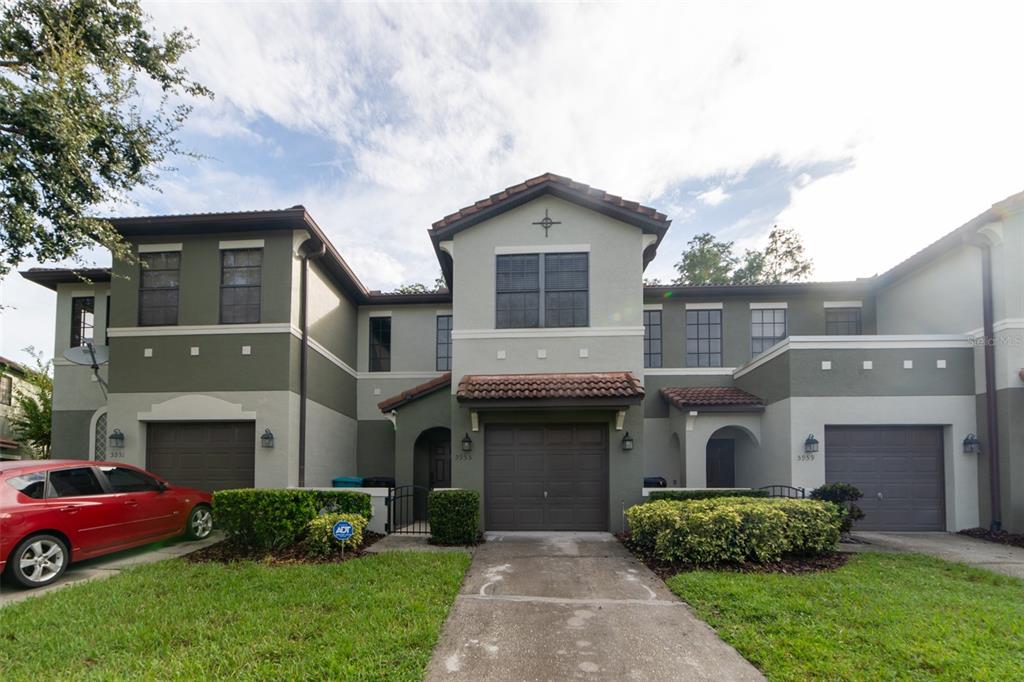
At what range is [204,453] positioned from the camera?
11.8 meters

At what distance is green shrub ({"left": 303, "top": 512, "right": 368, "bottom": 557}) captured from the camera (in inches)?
334

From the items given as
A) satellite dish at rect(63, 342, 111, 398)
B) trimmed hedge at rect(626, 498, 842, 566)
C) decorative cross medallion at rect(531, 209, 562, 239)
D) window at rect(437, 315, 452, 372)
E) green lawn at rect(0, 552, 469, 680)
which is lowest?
green lawn at rect(0, 552, 469, 680)

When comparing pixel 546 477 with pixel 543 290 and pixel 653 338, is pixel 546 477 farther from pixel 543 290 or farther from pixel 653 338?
pixel 653 338

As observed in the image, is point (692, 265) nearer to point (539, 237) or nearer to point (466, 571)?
point (539, 237)

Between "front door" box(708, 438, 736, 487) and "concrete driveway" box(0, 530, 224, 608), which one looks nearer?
"concrete driveway" box(0, 530, 224, 608)

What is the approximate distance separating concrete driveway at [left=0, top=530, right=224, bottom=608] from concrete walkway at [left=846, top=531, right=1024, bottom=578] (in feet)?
38.2

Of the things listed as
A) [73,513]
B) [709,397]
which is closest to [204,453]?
[73,513]

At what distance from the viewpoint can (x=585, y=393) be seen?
1009cm

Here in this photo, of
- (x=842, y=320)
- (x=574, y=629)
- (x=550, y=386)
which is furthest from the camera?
(x=842, y=320)

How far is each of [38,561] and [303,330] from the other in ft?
20.2

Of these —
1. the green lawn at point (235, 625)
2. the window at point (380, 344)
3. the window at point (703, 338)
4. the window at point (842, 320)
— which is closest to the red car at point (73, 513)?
the green lawn at point (235, 625)

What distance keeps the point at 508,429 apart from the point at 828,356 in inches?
278

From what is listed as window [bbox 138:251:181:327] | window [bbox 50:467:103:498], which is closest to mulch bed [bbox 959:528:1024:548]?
window [bbox 50:467:103:498]

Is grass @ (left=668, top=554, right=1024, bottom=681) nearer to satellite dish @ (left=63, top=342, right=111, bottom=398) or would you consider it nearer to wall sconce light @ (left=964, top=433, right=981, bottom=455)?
wall sconce light @ (left=964, top=433, right=981, bottom=455)
